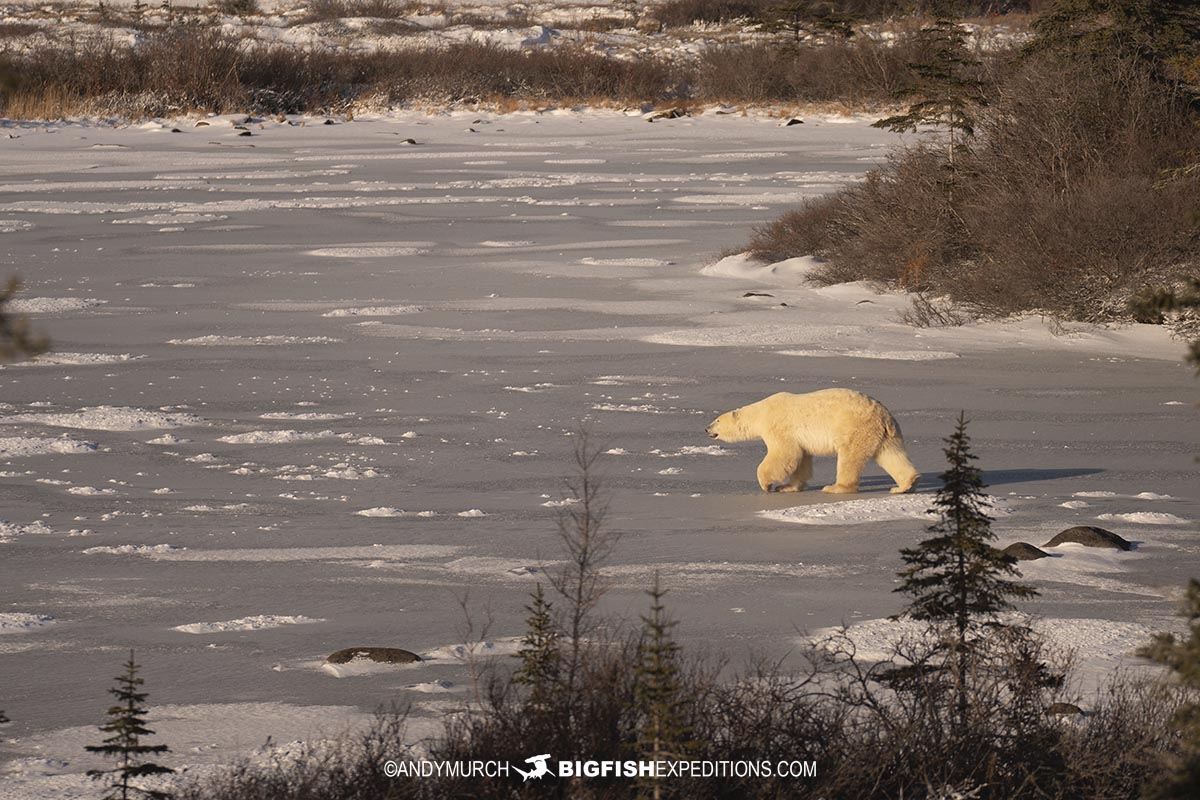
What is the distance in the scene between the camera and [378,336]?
46.8ft

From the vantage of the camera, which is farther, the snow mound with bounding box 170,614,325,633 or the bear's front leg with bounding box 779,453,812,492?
the bear's front leg with bounding box 779,453,812,492

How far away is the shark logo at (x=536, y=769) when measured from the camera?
431cm

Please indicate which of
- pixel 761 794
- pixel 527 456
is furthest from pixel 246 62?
pixel 761 794

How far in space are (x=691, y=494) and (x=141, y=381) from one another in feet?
17.0

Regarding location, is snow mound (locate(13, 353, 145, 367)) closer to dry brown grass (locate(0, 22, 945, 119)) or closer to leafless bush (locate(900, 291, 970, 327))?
leafless bush (locate(900, 291, 970, 327))

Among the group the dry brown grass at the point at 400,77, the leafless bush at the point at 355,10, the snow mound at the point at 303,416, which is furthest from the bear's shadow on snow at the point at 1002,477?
the leafless bush at the point at 355,10

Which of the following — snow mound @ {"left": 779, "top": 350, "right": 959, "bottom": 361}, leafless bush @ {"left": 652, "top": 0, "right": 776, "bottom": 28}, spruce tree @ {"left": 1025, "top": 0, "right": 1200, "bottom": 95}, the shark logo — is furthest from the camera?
leafless bush @ {"left": 652, "top": 0, "right": 776, "bottom": 28}

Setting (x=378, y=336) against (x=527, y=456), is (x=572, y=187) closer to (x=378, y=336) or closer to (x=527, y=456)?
(x=378, y=336)

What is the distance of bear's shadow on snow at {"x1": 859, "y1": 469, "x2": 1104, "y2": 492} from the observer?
9.17 m

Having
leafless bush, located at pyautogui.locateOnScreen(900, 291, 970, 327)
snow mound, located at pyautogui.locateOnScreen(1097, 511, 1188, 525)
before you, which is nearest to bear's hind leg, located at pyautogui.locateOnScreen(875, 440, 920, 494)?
snow mound, located at pyautogui.locateOnScreen(1097, 511, 1188, 525)

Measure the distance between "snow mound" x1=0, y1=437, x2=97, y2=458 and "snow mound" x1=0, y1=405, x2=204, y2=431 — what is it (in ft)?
1.48

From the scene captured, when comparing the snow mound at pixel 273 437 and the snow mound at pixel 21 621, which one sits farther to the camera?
the snow mound at pixel 273 437

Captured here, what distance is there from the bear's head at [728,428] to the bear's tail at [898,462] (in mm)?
844

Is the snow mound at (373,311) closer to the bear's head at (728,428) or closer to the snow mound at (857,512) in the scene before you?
the bear's head at (728,428)
